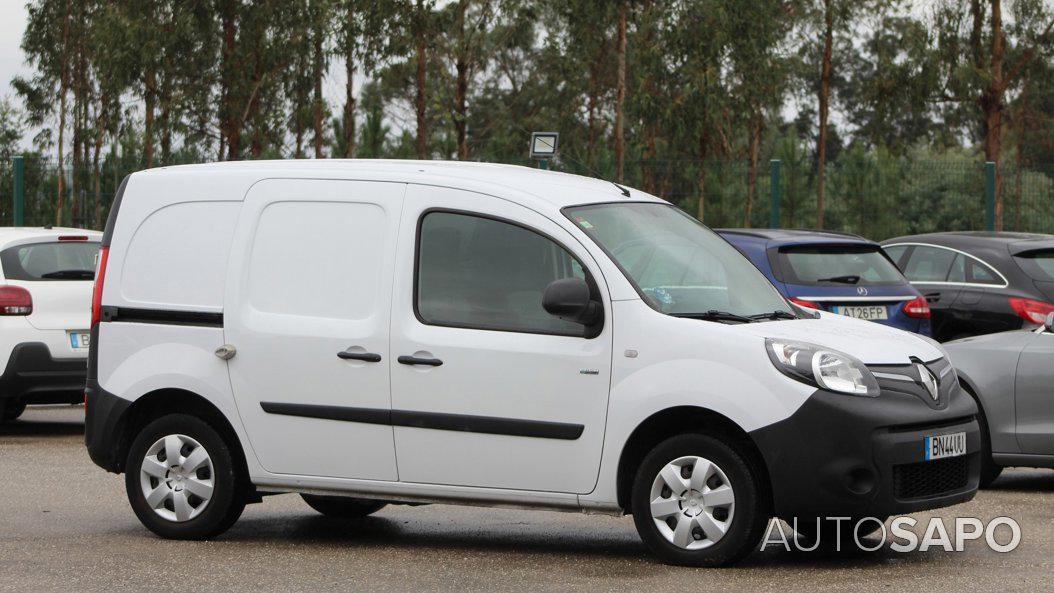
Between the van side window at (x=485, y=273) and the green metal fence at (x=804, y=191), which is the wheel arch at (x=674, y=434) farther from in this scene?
the green metal fence at (x=804, y=191)

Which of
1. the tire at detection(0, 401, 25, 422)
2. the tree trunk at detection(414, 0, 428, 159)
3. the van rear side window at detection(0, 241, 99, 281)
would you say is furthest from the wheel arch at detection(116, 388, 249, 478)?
the tree trunk at detection(414, 0, 428, 159)

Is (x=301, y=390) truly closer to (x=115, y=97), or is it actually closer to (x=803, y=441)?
(x=803, y=441)

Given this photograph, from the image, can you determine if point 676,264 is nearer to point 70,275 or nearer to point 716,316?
point 716,316

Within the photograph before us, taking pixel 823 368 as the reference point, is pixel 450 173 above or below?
above

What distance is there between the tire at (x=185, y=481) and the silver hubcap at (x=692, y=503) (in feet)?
7.28

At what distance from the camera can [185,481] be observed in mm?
7820

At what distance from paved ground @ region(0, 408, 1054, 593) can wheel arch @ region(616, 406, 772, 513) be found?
39 centimetres

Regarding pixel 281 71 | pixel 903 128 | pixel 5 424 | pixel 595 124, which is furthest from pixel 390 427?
pixel 903 128

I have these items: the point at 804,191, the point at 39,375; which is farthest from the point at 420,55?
the point at 39,375

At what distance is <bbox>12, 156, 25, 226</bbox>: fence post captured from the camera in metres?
22.5

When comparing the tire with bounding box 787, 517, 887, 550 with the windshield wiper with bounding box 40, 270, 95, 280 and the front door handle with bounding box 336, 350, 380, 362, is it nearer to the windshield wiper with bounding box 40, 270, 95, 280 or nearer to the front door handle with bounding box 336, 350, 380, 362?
the front door handle with bounding box 336, 350, 380, 362

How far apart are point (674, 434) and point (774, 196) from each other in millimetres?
14295


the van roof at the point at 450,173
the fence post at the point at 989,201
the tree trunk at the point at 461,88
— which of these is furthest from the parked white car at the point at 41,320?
the tree trunk at the point at 461,88

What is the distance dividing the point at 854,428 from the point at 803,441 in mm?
216
